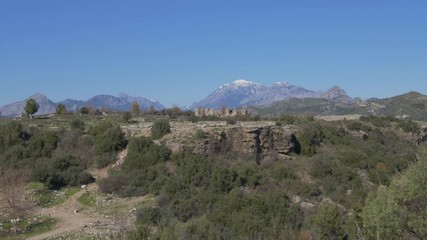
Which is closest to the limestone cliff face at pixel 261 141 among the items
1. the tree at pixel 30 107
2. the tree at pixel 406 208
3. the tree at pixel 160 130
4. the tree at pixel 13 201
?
the tree at pixel 160 130

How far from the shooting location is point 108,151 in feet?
112

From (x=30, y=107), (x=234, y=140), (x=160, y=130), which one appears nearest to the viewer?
(x=234, y=140)

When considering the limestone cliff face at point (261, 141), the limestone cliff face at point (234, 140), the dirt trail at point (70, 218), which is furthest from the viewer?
the limestone cliff face at point (261, 141)

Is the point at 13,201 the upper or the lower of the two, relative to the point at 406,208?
lower

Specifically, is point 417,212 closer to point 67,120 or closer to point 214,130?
point 214,130

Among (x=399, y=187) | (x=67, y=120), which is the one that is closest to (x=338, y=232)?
(x=399, y=187)

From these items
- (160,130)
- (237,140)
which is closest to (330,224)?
(237,140)

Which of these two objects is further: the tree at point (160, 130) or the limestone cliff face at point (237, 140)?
the tree at point (160, 130)

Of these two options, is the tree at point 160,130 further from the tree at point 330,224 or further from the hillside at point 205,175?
the tree at point 330,224

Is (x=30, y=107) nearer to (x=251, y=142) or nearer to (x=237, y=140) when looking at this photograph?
(x=237, y=140)

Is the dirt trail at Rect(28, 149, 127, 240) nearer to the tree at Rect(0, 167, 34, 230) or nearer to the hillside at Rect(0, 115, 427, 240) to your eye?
the hillside at Rect(0, 115, 427, 240)

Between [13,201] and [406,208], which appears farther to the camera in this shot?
[13,201]

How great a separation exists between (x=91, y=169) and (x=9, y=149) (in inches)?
250

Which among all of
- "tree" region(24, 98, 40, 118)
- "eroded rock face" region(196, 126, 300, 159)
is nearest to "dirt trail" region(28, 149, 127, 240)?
"eroded rock face" region(196, 126, 300, 159)
